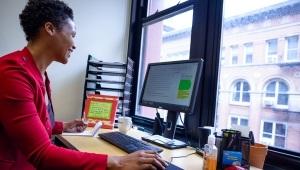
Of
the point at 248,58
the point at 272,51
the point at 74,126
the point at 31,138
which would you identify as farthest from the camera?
the point at 74,126

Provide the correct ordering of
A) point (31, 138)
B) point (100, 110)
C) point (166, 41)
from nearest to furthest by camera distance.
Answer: point (31, 138) < point (100, 110) < point (166, 41)

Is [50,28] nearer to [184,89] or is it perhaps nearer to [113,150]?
[113,150]

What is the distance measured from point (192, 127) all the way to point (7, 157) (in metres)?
1.14

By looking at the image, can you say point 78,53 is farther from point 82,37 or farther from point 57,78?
point 57,78

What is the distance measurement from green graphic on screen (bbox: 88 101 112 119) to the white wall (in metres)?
0.45

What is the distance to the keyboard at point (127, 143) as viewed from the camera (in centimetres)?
119

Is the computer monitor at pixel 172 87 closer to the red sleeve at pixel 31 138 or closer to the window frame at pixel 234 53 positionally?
the window frame at pixel 234 53

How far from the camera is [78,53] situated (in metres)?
2.36

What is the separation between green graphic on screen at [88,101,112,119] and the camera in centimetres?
195

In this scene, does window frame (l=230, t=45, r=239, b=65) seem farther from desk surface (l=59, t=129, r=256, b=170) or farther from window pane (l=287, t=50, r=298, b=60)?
desk surface (l=59, t=129, r=256, b=170)

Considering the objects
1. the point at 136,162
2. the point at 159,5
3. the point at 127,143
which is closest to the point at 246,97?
the point at 127,143

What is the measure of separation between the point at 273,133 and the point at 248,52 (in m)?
0.48

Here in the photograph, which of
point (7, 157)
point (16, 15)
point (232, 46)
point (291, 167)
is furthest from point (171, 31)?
point (7, 157)

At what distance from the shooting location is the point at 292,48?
1.28m
